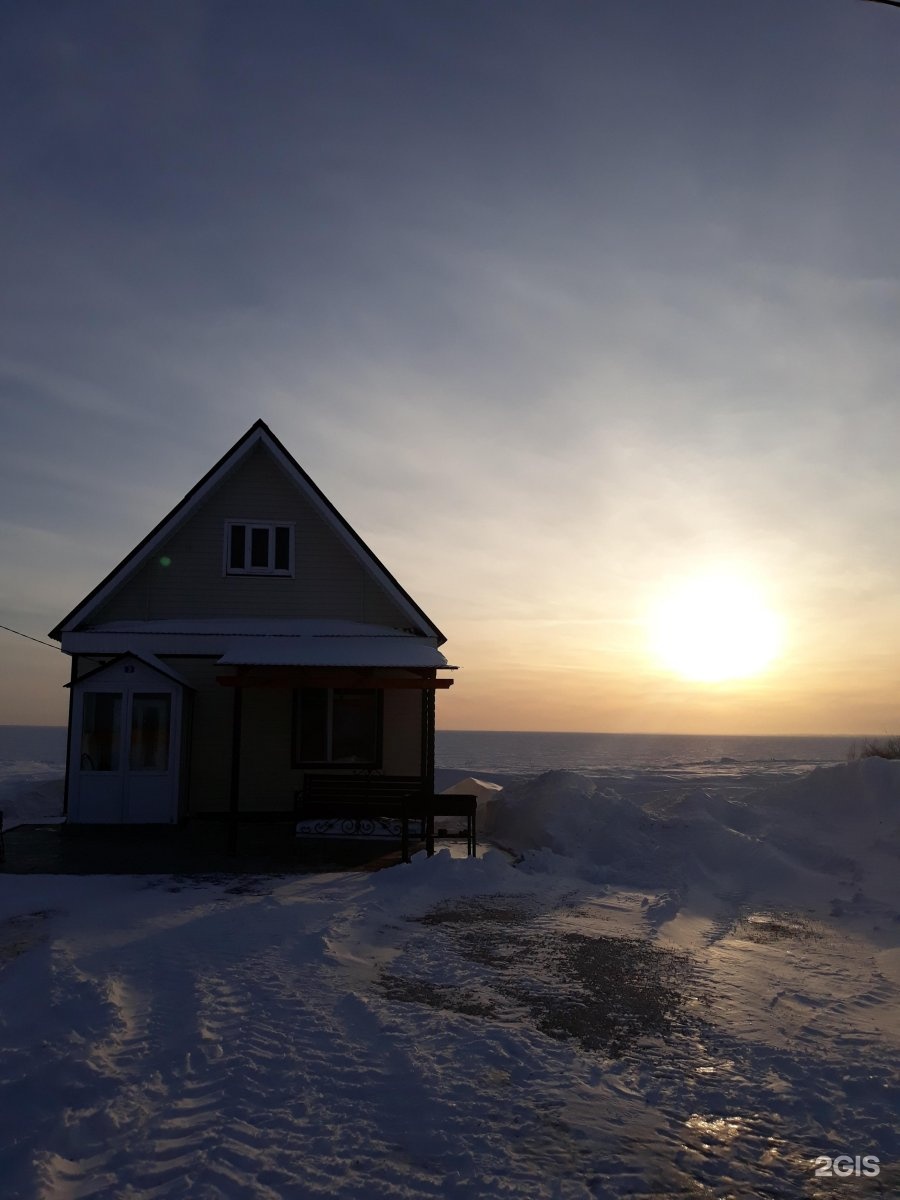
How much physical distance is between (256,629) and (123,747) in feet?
11.1

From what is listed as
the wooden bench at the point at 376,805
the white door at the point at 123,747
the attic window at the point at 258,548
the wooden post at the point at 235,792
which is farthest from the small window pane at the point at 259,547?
the wooden bench at the point at 376,805

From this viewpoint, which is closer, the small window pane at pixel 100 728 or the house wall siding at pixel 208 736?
the small window pane at pixel 100 728

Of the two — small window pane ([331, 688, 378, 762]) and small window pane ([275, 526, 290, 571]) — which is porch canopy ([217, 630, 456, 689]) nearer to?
small window pane ([331, 688, 378, 762])

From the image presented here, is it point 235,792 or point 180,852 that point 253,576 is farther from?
point 180,852

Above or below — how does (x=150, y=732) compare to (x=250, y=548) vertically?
below

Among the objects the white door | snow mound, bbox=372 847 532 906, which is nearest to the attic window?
the white door

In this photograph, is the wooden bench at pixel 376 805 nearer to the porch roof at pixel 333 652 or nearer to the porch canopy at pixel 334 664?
the porch canopy at pixel 334 664

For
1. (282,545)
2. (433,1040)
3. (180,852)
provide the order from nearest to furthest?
(433,1040) < (180,852) < (282,545)

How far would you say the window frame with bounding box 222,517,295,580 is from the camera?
18.9m

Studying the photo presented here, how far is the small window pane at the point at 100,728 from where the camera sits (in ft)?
55.0

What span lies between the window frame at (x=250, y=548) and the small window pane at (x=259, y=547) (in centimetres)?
5

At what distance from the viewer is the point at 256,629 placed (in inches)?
727

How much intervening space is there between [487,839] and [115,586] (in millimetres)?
8986

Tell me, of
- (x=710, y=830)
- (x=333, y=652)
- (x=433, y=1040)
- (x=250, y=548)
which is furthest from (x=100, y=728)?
(x=433, y=1040)
